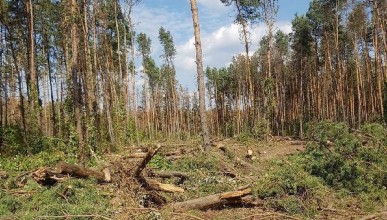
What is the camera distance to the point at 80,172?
819 cm

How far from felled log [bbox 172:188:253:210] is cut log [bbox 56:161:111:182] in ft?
7.14

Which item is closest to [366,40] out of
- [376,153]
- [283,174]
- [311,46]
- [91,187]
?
[311,46]

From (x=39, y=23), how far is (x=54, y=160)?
55.8 feet

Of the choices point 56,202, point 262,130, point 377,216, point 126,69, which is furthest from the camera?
point 126,69

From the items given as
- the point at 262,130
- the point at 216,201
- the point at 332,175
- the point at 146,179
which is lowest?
the point at 216,201

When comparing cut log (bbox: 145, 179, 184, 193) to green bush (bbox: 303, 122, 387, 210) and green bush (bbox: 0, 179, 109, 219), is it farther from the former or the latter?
green bush (bbox: 303, 122, 387, 210)

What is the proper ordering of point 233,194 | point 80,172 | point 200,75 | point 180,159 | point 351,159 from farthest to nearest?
point 200,75 < point 180,159 < point 351,159 < point 80,172 < point 233,194

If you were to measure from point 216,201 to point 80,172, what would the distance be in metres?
3.21

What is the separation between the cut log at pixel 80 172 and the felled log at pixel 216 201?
2175 millimetres

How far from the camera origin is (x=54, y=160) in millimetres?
13398

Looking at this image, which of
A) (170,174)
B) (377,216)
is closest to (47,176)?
(170,174)

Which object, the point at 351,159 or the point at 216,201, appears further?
the point at 351,159

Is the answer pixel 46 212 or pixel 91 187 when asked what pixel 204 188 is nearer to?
pixel 91 187

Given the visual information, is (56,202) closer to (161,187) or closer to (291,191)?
(161,187)
